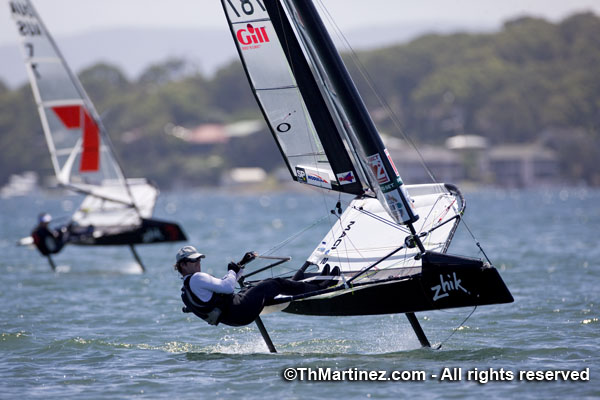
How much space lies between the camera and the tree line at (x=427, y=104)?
85.8m

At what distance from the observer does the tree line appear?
85812 mm

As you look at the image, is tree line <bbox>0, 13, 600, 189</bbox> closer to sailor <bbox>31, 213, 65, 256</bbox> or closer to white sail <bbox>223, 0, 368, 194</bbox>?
sailor <bbox>31, 213, 65, 256</bbox>

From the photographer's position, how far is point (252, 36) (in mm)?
8125

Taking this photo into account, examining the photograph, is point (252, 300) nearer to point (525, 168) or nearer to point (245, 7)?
Answer: point (245, 7)

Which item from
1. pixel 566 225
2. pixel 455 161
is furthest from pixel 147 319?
pixel 455 161

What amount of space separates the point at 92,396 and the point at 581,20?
10459 cm

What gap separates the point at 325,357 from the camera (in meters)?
7.60

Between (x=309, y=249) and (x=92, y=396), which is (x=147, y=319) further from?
(x=309, y=249)

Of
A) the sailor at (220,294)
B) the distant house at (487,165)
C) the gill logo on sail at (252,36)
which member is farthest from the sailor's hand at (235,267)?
the distant house at (487,165)

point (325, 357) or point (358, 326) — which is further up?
point (325, 357)

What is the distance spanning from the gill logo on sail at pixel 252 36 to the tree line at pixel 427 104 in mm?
70833

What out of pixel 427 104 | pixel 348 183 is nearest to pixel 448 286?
pixel 348 183

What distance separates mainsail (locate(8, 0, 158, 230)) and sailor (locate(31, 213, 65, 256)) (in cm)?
104

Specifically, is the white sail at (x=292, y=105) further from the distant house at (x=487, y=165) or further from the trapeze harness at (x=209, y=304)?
the distant house at (x=487, y=165)
